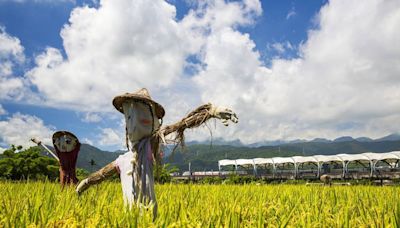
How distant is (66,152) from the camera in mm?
5547

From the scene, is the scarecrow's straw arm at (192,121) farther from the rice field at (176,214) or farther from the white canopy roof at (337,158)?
the white canopy roof at (337,158)

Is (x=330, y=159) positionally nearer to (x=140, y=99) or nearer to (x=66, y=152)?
(x=66, y=152)

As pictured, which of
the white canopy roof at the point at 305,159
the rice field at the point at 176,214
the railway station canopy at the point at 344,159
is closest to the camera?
the rice field at the point at 176,214

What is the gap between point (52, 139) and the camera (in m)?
5.65

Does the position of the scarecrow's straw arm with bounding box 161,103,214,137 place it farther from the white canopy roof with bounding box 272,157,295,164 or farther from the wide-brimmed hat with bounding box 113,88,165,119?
the white canopy roof with bounding box 272,157,295,164

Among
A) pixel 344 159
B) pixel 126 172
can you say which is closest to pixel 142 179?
pixel 126 172

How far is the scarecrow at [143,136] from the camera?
9.45 ft

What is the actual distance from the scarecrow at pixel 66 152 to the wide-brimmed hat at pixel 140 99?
2.64 m

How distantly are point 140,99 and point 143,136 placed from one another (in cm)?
31

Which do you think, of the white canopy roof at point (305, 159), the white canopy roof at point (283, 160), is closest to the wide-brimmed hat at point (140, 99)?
the white canopy roof at point (305, 159)

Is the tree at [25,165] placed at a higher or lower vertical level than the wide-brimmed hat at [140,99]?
lower

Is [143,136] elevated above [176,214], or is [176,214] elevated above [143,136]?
[143,136]

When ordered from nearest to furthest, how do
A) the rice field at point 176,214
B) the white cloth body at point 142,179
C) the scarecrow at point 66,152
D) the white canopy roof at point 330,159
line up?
the rice field at point 176,214
the white cloth body at point 142,179
the scarecrow at point 66,152
the white canopy roof at point 330,159

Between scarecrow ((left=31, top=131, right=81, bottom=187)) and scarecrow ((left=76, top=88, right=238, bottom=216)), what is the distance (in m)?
2.47
